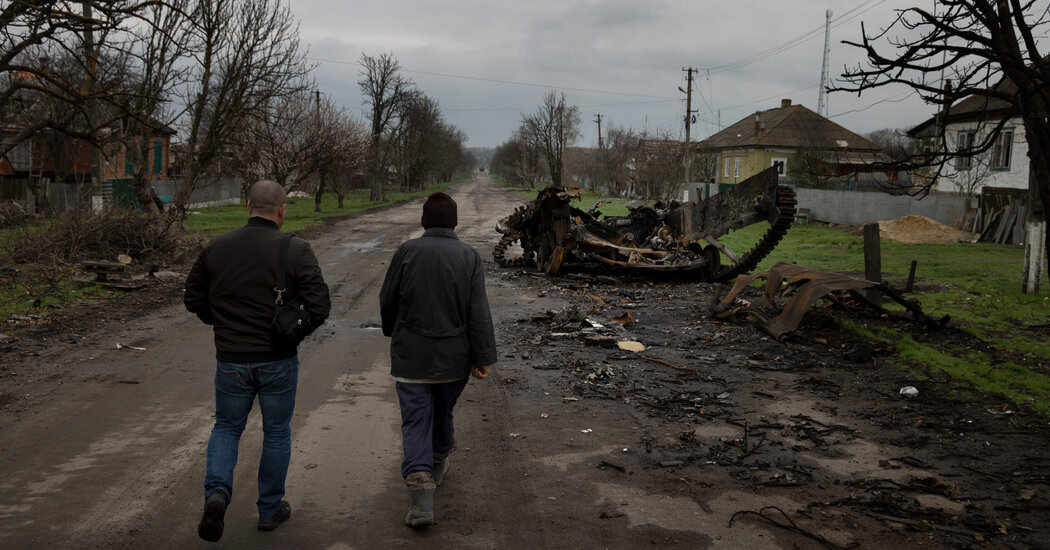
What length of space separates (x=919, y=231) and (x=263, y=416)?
2572 cm

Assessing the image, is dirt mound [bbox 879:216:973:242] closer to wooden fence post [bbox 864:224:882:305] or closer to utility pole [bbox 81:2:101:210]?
wooden fence post [bbox 864:224:882:305]

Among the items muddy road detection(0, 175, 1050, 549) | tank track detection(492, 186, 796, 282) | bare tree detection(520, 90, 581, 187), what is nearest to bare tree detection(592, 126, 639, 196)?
bare tree detection(520, 90, 581, 187)

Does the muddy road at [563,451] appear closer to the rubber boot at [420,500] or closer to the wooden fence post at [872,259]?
the rubber boot at [420,500]

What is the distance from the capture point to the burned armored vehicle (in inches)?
521

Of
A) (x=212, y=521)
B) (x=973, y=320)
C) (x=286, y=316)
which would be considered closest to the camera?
(x=212, y=521)

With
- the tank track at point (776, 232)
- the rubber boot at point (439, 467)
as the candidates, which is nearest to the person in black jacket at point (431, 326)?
the rubber boot at point (439, 467)

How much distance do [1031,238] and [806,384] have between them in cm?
884

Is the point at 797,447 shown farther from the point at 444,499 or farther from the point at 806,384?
the point at 444,499

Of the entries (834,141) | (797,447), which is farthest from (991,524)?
(834,141)

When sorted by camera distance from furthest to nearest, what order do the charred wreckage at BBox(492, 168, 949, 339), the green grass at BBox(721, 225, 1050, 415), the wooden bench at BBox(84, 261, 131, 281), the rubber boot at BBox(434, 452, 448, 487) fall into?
the wooden bench at BBox(84, 261, 131, 281) → the charred wreckage at BBox(492, 168, 949, 339) → the green grass at BBox(721, 225, 1050, 415) → the rubber boot at BBox(434, 452, 448, 487)

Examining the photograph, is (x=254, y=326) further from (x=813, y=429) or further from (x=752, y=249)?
(x=752, y=249)

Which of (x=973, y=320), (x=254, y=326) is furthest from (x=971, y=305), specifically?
(x=254, y=326)

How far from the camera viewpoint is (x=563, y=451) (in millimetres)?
5363

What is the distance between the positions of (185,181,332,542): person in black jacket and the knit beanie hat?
2.49 ft
